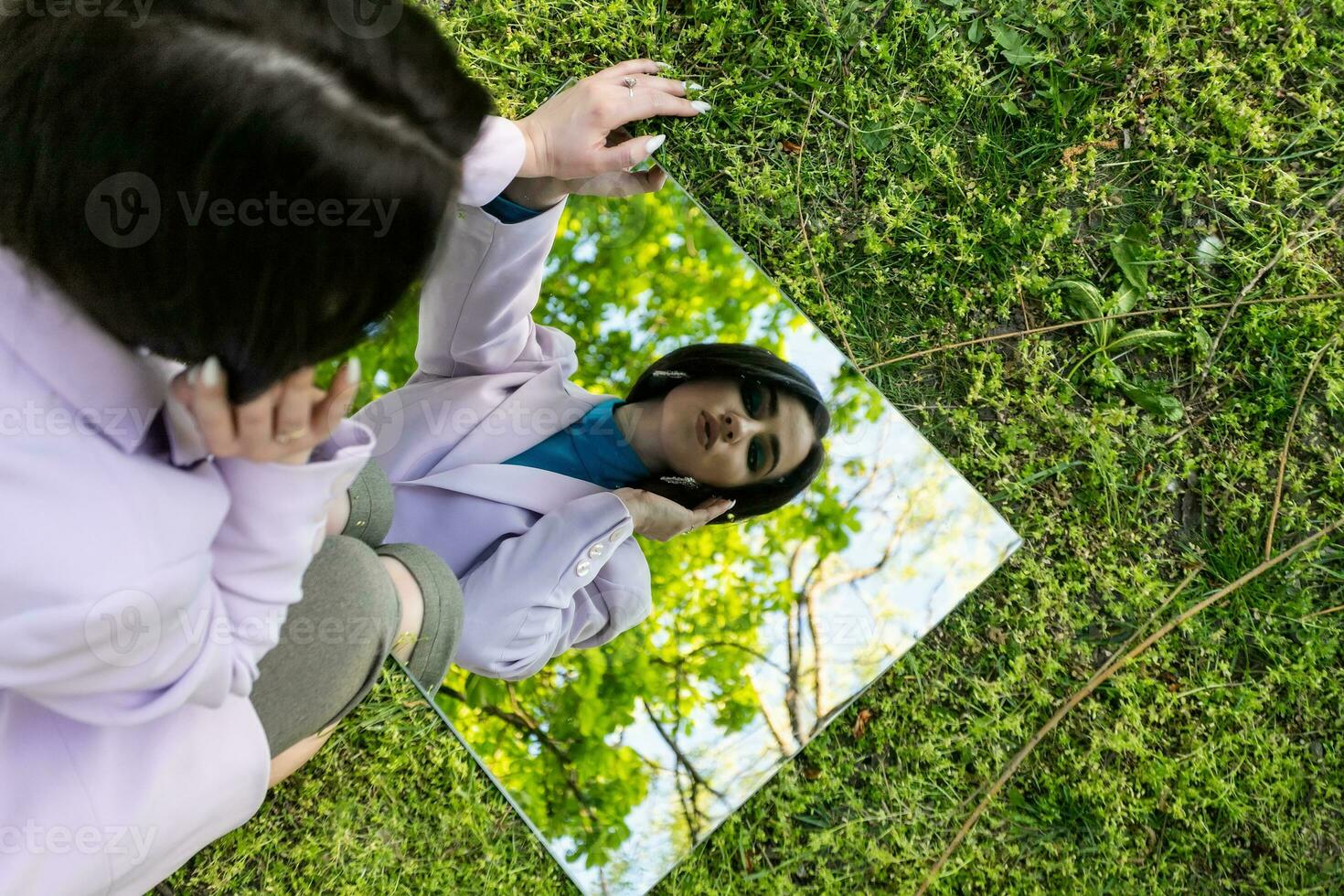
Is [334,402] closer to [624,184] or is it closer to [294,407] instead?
[294,407]

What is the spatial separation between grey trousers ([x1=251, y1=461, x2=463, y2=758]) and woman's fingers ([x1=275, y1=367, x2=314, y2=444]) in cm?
31

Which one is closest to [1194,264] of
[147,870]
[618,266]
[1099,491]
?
[1099,491]

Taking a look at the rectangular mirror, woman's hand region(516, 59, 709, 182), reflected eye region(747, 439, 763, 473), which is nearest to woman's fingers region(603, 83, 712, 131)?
woman's hand region(516, 59, 709, 182)

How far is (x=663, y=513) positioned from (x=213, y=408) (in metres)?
0.90

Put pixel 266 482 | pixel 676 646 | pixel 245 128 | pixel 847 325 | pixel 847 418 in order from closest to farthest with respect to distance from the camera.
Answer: pixel 245 128 < pixel 266 482 < pixel 676 646 < pixel 847 418 < pixel 847 325

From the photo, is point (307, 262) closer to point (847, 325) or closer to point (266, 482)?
point (266, 482)

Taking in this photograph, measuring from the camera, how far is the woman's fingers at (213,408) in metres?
0.77

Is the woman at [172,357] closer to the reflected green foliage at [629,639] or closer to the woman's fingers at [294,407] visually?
the woman's fingers at [294,407]

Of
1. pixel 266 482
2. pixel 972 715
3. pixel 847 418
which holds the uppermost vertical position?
pixel 266 482

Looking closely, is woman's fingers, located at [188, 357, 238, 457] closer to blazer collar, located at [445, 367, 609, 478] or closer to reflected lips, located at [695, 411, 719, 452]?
blazer collar, located at [445, 367, 609, 478]

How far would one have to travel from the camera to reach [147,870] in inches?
43.2

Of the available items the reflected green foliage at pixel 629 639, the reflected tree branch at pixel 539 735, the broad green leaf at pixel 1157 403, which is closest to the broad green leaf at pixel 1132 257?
the broad green leaf at pixel 1157 403

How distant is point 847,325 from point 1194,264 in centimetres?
84

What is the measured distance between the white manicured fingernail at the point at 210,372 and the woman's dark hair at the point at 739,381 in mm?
886
